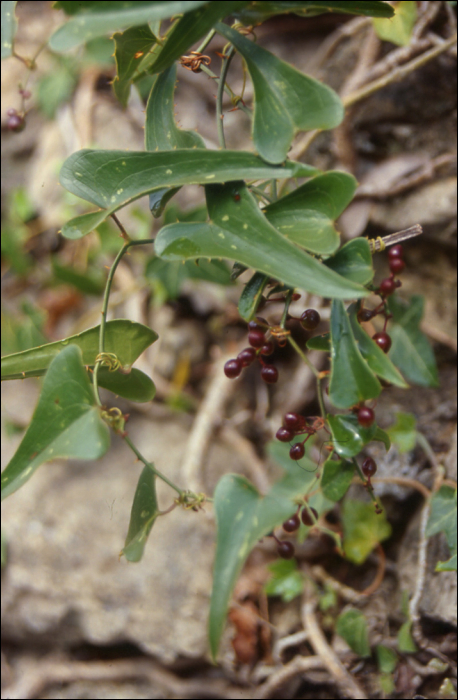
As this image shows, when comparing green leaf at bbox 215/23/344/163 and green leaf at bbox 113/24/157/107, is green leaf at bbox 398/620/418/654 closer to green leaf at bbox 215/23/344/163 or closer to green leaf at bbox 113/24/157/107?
green leaf at bbox 215/23/344/163

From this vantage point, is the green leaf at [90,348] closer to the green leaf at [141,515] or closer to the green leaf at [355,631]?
the green leaf at [141,515]

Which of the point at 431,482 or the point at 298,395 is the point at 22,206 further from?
the point at 431,482

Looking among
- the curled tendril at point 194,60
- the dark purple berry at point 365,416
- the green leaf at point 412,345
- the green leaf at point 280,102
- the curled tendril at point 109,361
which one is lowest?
the green leaf at point 412,345

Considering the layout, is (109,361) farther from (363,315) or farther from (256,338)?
(363,315)

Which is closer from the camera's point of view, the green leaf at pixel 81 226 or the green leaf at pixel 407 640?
the green leaf at pixel 81 226

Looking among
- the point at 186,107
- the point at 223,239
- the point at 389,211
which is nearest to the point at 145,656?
the point at 223,239

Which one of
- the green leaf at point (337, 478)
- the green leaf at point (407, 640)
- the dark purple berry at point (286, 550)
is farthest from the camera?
the green leaf at point (407, 640)

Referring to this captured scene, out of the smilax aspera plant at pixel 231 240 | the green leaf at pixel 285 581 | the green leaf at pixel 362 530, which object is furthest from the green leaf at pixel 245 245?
the green leaf at pixel 285 581
